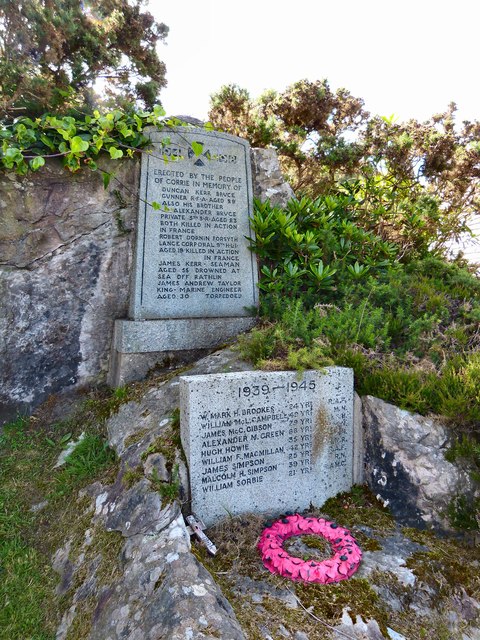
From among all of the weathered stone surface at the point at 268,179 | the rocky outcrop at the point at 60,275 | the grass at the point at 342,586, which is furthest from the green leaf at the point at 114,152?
the grass at the point at 342,586

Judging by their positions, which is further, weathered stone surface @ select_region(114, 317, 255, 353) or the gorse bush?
weathered stone surface @ select_region(114, 317, 255, 353)

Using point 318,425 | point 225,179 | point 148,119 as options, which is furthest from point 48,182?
point 318,425

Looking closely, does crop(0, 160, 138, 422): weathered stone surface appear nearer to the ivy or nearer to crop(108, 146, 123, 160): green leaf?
the ivy

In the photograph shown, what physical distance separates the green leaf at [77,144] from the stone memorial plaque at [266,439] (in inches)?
92.0

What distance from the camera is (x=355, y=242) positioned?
539 centimetres

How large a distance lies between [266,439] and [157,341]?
165cm

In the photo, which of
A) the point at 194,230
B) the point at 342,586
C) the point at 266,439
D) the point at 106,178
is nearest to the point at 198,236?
the point at 194,230

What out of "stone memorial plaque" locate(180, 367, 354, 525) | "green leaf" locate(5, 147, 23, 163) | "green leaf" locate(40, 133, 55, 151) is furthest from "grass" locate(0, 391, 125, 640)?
"green leaf" locate(40, 133, 55, 151)

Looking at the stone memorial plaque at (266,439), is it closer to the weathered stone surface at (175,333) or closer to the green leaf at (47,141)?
the weathered stone surface at (175,333)

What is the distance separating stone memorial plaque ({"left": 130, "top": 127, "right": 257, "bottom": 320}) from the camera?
440cm

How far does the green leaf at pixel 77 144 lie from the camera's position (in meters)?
3.83

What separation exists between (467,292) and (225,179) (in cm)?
291

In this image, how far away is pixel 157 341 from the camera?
4.26 m

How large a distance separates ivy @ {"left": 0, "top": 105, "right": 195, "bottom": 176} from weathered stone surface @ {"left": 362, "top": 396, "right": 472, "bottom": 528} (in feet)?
9.86
